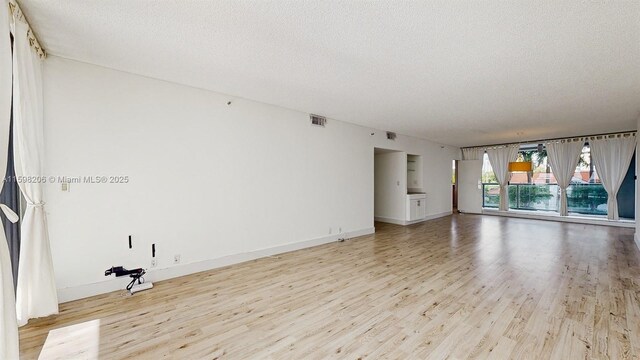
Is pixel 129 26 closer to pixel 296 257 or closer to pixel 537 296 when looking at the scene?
pixel 296 257

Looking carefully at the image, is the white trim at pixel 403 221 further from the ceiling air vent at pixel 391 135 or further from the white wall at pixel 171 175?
the white wall at pixel 171 175

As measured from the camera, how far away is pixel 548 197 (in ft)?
28.0

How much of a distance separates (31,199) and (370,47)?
3600 millimetres

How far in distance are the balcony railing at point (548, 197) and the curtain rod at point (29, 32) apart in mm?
11666

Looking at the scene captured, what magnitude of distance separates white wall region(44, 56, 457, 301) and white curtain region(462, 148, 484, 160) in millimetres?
7022

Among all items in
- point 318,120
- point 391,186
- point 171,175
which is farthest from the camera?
point 391,186

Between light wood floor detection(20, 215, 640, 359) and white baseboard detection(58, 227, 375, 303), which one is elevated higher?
white baseboard detection(58, 227, 375, 303)

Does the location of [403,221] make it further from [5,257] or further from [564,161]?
[5,257]

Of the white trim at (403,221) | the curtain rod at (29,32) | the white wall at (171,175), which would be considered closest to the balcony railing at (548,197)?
the white trim at (403,221)

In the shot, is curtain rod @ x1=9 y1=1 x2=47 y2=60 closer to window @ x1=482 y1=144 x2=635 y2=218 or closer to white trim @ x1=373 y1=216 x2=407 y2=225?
white trim @ x1=373 y1=216 x2=407 y2=225

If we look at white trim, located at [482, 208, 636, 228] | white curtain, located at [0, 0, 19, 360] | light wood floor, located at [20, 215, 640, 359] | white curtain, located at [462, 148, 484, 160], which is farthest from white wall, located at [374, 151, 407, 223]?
white curtain, located at [0, 0, 19, 360]

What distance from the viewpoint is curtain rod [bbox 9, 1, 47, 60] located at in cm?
196

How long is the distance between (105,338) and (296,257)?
2688 mm

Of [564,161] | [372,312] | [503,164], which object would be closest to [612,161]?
[564,161]
